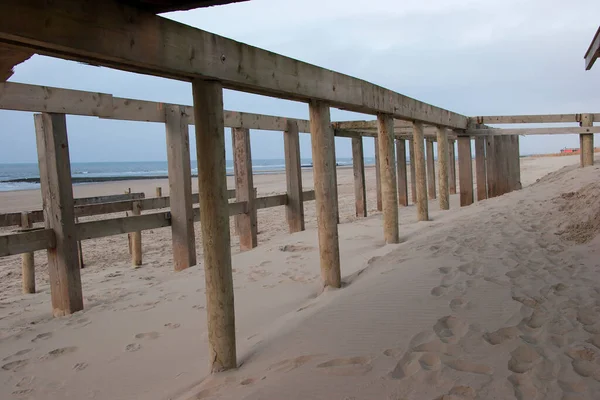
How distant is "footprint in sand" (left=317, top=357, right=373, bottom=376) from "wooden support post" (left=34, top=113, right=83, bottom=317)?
3437 mm

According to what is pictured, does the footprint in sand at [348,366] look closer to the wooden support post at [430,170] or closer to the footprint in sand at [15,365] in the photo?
the footprint in sand at [15,365]

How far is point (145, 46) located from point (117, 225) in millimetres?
3646

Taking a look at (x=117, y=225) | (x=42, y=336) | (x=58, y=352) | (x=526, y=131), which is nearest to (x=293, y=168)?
(x=117, y=225)

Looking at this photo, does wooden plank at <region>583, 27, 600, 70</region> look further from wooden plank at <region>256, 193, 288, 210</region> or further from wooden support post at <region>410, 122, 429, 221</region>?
wooden plank at <region>256, 193, 288, 210</region>

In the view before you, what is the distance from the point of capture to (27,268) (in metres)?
6.48

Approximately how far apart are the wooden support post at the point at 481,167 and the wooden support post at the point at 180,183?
28.2ft

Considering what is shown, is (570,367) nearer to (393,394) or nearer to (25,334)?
(393,394)

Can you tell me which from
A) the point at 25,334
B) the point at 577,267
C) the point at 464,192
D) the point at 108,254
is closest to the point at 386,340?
the point at 577,267

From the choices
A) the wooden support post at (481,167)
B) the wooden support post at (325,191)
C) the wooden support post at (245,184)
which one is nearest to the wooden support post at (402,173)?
the wooden support post at (481,167)

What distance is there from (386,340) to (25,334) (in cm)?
352

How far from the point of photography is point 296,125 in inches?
370

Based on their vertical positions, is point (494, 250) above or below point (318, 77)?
below

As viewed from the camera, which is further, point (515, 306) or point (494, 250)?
point (494, 250)

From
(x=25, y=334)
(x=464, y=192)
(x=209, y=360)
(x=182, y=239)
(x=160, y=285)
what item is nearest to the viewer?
(x=209, y=360)
